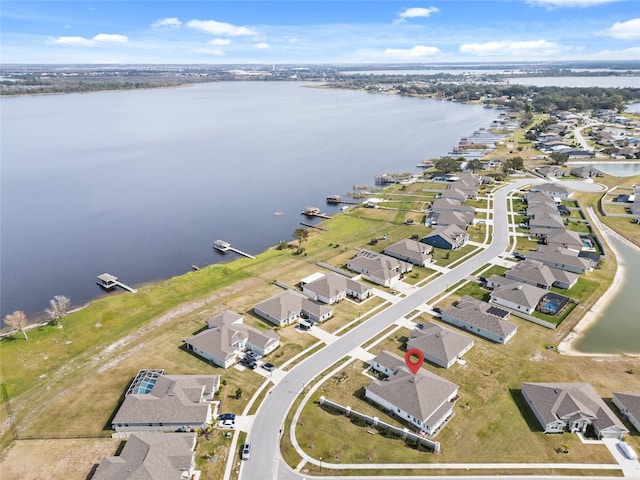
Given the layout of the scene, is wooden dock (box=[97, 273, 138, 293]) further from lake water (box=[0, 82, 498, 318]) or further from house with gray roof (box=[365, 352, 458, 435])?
house with gray roof (box=[365, 352, 458, 435])

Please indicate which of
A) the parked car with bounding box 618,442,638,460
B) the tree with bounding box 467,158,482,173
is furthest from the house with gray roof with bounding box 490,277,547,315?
the tree with bounding box 467,158,482,173

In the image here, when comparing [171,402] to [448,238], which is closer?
[171,402]

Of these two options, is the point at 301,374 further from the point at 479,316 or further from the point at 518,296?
the point at 518,296

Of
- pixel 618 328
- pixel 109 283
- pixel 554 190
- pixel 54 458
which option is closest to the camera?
pixel 54 458

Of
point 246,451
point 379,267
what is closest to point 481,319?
point 379,267

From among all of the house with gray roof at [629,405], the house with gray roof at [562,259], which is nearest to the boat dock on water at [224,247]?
the house with gray roof at [562,259]

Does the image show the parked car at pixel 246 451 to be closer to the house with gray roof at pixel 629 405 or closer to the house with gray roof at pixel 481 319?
the house with gray roof at pixel 481 319
